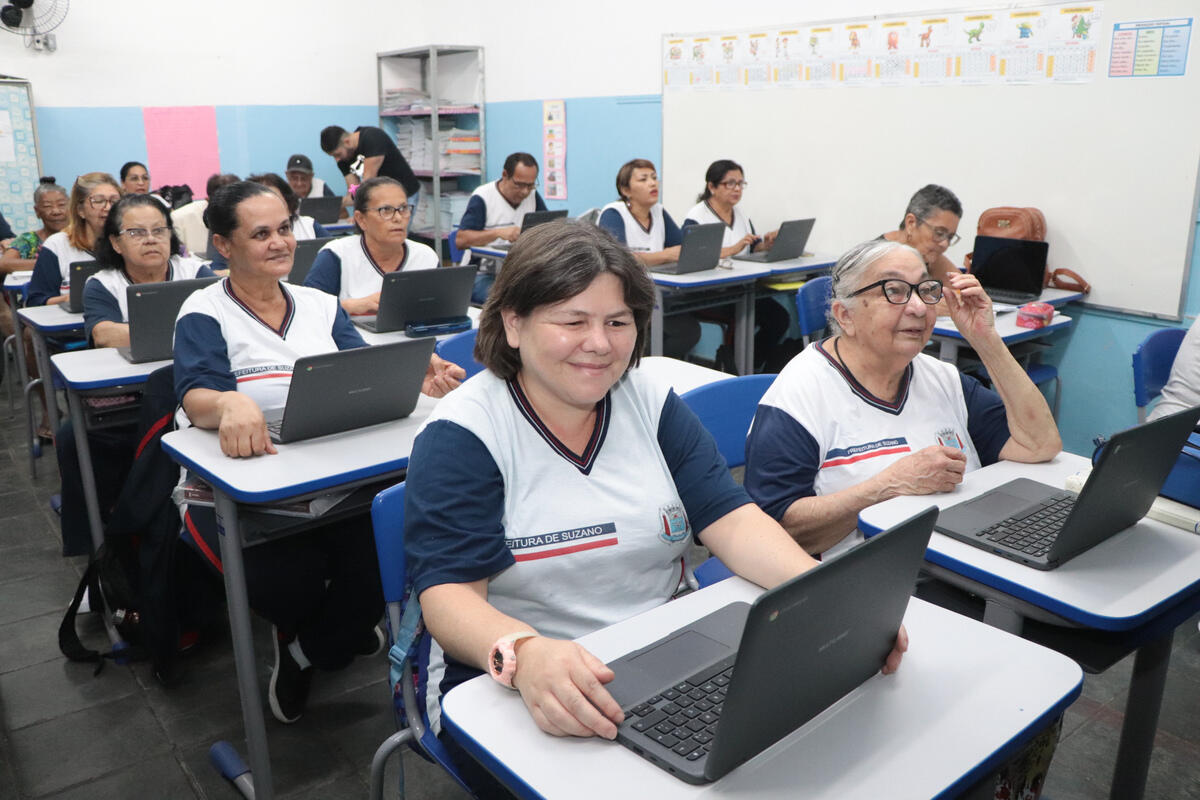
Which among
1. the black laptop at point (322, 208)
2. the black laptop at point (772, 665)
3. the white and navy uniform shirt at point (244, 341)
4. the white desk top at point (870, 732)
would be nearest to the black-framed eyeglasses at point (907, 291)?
the white desk top at point (870, 732)

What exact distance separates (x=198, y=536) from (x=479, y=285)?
121 inches

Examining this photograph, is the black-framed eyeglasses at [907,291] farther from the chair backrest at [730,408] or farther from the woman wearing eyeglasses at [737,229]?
the woman wearing eyeglasses at [737,229]

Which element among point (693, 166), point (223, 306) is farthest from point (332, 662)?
point (693, 166)

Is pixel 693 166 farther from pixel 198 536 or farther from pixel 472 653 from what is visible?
pixel 472 653

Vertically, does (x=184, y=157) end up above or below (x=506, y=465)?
above

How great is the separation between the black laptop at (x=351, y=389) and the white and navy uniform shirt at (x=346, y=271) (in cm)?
144

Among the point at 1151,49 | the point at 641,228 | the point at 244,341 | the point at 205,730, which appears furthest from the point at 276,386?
the point at 1151,49

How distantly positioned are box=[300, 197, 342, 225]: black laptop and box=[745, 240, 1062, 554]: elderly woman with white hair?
4852mm

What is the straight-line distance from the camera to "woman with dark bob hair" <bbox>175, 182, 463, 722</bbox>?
212 cm

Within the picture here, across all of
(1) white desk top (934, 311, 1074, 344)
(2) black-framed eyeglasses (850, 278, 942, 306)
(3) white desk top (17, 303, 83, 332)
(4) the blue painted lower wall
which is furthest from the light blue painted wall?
(2) black-framed eyeglasses (850, 278, 942, 306)

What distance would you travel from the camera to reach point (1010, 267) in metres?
4.04

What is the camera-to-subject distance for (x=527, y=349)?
1.33m

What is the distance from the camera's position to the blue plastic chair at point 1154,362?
9.30 feet

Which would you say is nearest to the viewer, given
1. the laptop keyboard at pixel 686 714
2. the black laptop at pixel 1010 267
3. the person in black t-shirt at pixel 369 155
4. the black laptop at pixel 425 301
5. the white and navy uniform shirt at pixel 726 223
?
the laptop keyboard at pixel 686 714
